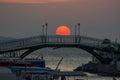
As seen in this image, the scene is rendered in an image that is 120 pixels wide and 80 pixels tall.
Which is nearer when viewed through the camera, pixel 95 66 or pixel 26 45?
pixel 26 45

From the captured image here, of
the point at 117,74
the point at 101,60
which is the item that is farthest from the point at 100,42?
the point at 117,74

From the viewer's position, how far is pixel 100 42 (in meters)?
107

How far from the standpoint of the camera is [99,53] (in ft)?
367

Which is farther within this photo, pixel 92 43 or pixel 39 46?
pixel 92 43

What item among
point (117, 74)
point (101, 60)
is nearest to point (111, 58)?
point (101, 60)

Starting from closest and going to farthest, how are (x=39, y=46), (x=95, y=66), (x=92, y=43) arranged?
(x=39, y=46)
(x=92, y=43)
(x=95, y=66)

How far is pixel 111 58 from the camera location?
355 feet

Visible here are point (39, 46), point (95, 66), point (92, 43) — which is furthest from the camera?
point (95, 66)

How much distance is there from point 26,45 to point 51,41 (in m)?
3.84

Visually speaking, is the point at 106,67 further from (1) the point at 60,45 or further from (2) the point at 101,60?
(1) the point at 60,45

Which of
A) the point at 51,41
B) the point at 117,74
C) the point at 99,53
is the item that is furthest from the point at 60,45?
the point at 99,53

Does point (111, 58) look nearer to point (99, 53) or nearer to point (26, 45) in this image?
point (99, 53)

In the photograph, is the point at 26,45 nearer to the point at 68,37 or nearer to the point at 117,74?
the point at 68,37

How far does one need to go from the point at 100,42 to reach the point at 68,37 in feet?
32.6
